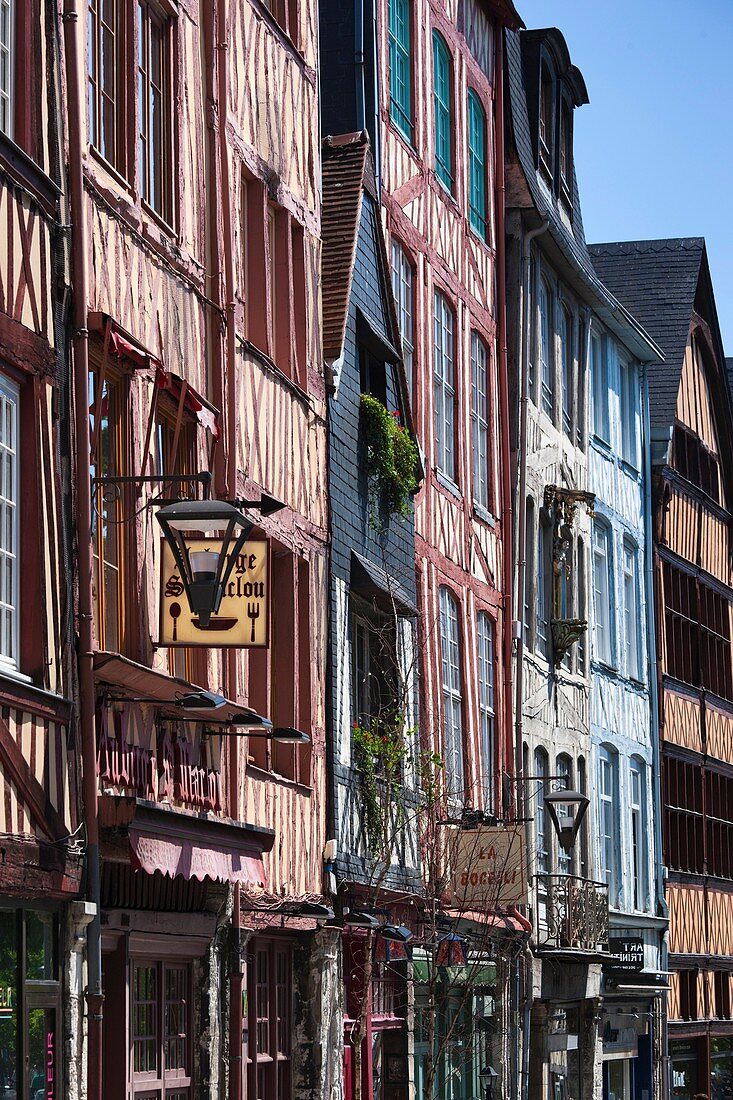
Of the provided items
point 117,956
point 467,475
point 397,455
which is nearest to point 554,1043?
point 467,475

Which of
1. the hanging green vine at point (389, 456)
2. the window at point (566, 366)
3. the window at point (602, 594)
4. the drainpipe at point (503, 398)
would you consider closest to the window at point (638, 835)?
the window at point (602, 594)

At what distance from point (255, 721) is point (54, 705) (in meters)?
2.57

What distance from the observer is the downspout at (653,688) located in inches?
1185

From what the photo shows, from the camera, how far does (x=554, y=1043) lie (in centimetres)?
2392

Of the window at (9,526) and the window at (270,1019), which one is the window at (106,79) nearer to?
the window at (9,526)

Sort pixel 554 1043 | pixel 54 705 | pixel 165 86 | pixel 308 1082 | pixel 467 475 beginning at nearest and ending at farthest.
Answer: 1. pixel 54 705
2. pixel 165 86
3. pixel 308 1082
4. pixel 467 475
5. pixel 554 1043

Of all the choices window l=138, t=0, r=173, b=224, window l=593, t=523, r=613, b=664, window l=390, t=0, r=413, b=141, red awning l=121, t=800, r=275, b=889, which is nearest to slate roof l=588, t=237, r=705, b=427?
window l=593, t=523, r=613, b=664

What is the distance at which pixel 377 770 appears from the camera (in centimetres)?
1720

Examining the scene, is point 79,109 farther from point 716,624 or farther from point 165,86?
point 716,624

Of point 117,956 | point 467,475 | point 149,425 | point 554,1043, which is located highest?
point 467,475

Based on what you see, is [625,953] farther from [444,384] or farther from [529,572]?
[444,384]

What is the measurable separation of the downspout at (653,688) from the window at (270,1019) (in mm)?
15595

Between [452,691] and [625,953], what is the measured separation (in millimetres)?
6755

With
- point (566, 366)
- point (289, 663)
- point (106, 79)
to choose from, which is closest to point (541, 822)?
point (566, 366)
